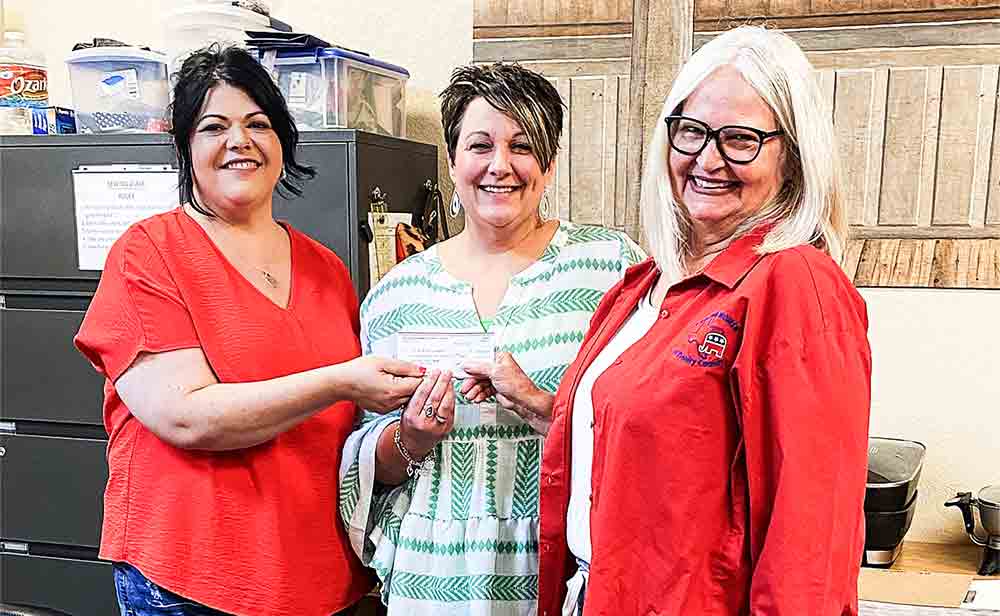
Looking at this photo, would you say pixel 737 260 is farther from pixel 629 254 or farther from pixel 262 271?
pixel 262 271

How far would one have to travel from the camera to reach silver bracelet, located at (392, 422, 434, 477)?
1.58m

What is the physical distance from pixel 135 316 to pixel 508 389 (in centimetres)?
59

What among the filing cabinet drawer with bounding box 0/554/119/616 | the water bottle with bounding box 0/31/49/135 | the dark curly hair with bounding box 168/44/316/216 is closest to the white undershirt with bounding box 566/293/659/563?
the dark curly hair with bounding box 168/44/316/216

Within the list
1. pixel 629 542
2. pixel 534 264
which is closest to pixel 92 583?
pixel 534 264

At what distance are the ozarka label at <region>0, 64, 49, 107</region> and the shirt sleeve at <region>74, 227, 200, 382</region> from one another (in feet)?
3.60

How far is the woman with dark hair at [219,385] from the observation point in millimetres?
1440

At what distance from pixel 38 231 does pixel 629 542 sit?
1.67m

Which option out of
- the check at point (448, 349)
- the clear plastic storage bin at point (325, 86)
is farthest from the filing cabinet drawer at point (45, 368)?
the check at point (448, 349)

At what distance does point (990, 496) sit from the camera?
6.68 ft

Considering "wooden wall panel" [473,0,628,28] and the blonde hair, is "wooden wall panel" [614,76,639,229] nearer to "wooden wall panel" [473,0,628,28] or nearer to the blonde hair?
"wooden wall panel" [473,0,628,28]

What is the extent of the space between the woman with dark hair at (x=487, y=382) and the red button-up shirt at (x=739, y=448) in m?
0.30

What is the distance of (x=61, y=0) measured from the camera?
9.27 feet

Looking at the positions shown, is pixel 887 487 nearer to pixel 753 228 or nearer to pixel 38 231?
pixel 753 228

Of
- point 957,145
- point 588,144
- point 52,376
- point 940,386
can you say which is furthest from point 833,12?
point 52,376
